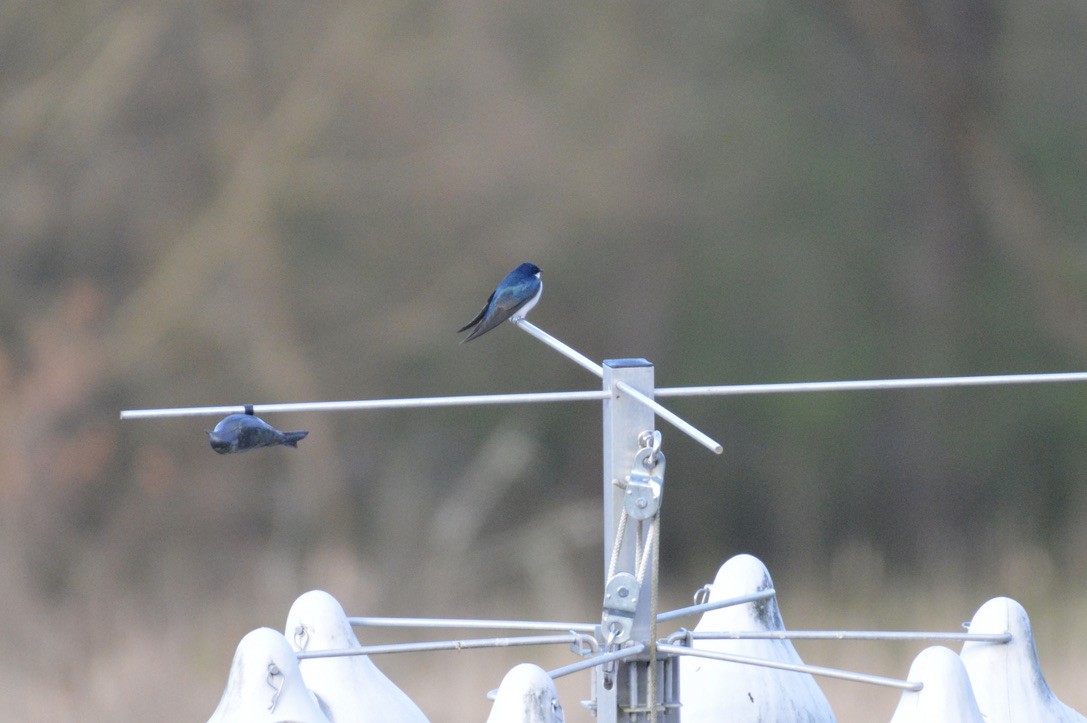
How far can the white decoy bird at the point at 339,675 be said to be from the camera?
111 centimetres

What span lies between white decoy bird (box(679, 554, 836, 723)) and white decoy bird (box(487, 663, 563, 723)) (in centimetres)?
37

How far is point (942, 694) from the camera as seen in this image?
91cm

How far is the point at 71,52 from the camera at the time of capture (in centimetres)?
452

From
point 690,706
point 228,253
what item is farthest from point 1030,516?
point 690,706

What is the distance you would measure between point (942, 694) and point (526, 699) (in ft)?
0.99

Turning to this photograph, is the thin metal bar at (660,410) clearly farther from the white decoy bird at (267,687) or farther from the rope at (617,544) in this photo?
the white decoy bird at (267,687)

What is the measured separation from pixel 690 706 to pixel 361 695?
0.30 m

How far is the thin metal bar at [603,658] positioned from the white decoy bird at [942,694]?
0.64 ft

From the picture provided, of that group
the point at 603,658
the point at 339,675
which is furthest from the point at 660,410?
the point at 339,675

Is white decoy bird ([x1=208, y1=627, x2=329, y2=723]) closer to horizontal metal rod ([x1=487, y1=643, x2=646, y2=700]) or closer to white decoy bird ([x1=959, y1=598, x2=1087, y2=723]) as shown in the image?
horizontal metal rod ([x1=487, y1=643, x2=646, y2=700])

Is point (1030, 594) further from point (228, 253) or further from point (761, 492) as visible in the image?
point (228, 253)

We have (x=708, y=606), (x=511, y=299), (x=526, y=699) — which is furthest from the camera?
(x=511, y=299)

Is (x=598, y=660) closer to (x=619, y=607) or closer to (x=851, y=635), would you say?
(x=619, y=607)

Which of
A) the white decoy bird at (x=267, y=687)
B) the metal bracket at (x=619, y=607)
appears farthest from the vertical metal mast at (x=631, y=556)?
the white decoy bird at (x=267, y=687)
